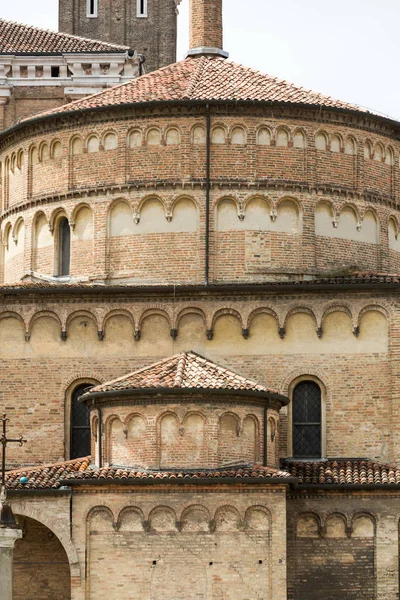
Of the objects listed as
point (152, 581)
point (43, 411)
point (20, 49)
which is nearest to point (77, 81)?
point (20, 49)

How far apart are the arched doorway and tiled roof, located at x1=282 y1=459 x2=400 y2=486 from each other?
16.6 feet

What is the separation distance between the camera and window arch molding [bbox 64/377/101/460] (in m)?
36.0

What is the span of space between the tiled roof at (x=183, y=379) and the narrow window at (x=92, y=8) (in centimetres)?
3114

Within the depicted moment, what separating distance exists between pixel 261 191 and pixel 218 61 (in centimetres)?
518


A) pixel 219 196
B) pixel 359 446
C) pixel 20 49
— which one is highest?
pixel 20 49

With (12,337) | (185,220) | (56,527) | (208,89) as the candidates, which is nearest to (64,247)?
(185,220)

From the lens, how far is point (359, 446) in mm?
35500

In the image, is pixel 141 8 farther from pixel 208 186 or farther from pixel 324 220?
pixel 324 220

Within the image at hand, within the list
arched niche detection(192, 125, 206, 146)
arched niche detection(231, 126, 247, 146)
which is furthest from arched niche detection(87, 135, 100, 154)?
arched niche detection(231, 126, 247, 146)

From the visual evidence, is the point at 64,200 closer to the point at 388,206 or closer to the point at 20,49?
the point at 388,206

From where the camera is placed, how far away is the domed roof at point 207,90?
3838 cm

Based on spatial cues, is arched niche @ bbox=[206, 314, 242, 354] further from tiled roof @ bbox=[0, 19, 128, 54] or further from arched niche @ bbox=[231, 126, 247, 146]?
tiled roof @ bbox=[0, 19, 128, 54]

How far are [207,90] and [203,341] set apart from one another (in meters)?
6.30

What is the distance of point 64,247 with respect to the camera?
39188 millimetres
